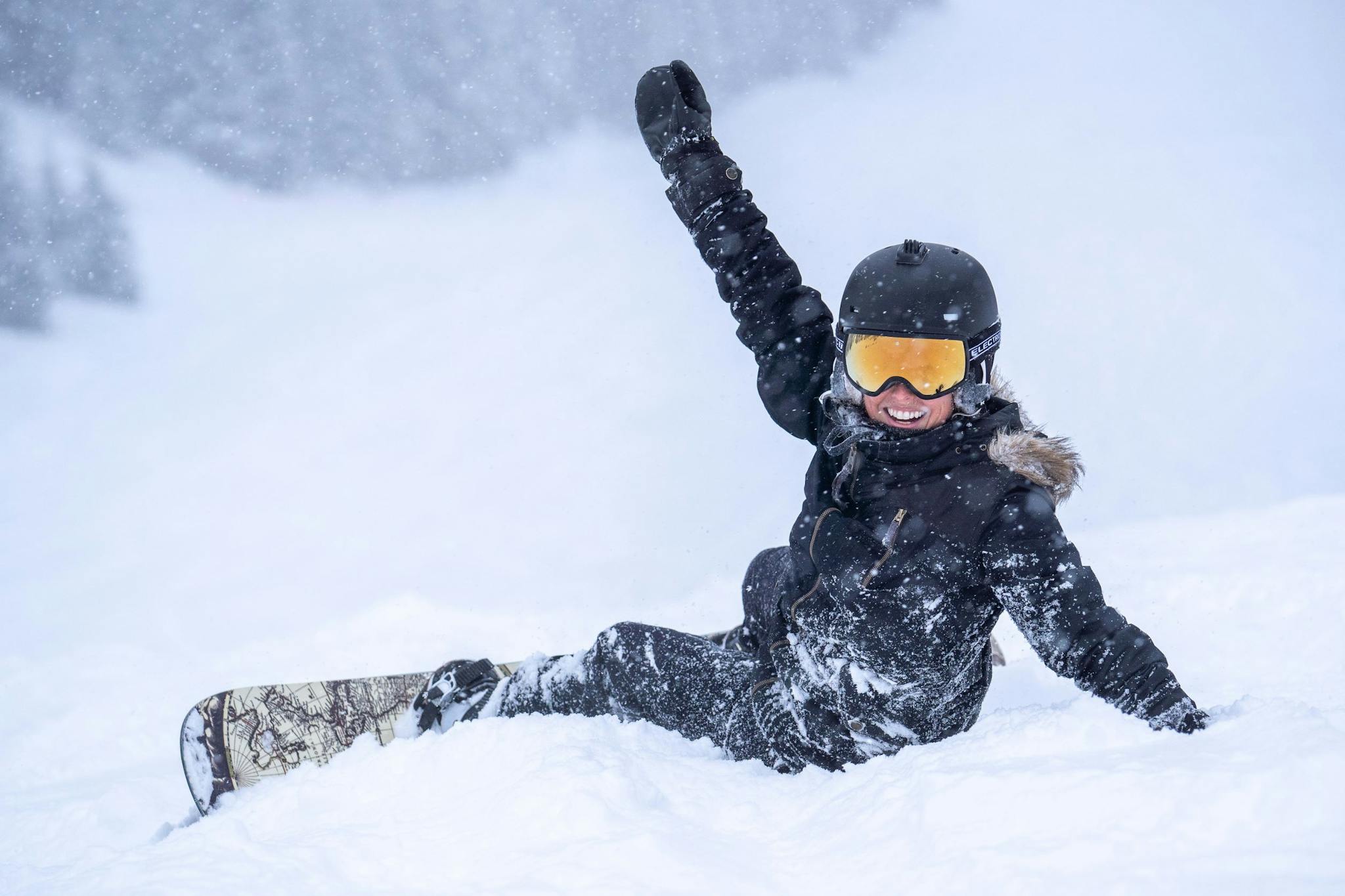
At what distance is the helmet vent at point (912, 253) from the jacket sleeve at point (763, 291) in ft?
1.37

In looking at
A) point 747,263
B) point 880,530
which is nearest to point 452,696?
point 880,530

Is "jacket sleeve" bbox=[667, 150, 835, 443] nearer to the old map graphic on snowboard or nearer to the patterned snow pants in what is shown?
the patterned snow pants

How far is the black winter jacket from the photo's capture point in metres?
1.95

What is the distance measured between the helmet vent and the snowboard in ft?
7.63

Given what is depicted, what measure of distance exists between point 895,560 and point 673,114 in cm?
152

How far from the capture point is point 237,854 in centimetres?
181

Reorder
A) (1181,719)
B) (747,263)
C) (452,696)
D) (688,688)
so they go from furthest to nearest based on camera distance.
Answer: (452,696) → (688,688) → (747,263) → (1181,719)

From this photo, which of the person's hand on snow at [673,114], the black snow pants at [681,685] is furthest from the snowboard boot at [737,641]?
the person's hand on snow at [673,114]

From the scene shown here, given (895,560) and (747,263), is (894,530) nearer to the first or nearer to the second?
(895,560)

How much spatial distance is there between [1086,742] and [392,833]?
4.89 feet

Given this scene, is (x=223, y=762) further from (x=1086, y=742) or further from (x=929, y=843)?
(x=1086, y=742)

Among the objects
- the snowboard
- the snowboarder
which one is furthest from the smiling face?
Answer: the snowboard

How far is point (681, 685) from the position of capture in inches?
106

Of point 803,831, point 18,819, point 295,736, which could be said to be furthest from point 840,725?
point 18,819
